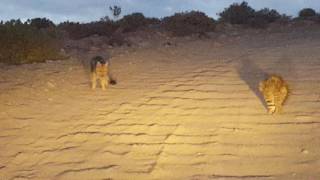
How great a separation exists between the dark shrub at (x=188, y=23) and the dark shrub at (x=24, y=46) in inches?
220

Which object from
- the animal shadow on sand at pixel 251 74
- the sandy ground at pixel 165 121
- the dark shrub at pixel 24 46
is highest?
the dark shrub at pixel 24 46

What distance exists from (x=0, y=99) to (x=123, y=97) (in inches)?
86.3

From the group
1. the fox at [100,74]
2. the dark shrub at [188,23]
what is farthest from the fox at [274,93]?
the dark shrub at [188,23]

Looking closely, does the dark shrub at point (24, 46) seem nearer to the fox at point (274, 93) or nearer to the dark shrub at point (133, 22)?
the dark shrub at point (133, 22)

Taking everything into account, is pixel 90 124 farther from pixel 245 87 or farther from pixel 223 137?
pixel 245 87

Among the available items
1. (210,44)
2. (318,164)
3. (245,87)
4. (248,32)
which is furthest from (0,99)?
(248,32)

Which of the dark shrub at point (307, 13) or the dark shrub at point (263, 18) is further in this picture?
the dark shrub at point (307, 13)

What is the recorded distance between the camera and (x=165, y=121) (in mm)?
9711

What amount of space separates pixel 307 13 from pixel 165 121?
16462mm

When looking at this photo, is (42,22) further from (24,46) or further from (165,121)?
(165,121)

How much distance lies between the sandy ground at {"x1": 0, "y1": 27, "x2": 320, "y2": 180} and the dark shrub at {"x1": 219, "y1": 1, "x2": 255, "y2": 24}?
872 cm

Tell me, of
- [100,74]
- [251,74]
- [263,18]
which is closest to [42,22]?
[263,18]

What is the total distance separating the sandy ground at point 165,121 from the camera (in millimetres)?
7801

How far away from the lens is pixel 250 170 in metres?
7.46
